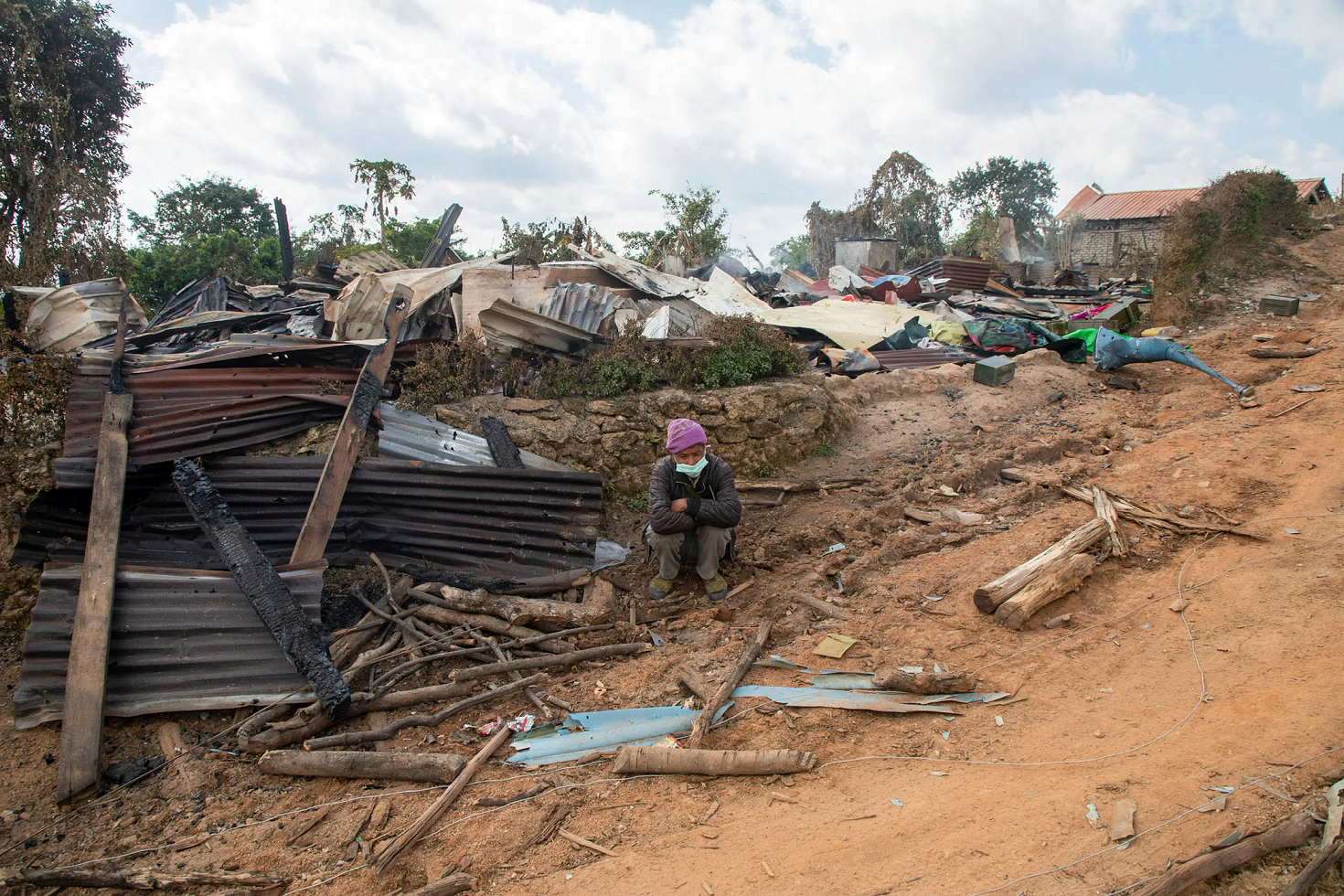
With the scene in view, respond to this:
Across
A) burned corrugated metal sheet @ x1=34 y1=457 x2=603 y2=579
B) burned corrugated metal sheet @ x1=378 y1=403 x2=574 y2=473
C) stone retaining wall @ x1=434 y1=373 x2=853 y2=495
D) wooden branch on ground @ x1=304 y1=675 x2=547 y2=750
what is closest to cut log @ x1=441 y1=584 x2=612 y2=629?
burned corrugated metal sheet @ x1=34 y1=457 x2=603 y2=579

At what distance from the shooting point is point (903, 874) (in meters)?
2.59

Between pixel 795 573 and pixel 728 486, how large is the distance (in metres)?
0.96

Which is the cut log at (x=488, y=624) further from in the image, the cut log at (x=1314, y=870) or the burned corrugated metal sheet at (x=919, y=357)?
the burned corrugated metal sheet at (x=919, y=357)

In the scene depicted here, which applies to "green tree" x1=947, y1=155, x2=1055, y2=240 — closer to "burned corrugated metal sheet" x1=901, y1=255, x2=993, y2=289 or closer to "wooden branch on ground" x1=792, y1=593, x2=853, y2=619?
"burned corrugated metal sheet" x1=901, y1=255, x2=993, y2=289

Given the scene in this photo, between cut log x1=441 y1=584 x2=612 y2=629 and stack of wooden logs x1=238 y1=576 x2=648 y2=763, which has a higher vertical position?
cut log x1=441 y1=584 x2=612 y2=629

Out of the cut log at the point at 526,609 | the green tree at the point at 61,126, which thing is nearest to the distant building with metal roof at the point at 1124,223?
the cut log at the point at 526,609

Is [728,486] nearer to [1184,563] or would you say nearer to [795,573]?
[795,573]

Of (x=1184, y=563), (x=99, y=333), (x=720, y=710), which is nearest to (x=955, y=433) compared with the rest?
(x=1184, y=563)

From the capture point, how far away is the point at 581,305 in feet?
30.2

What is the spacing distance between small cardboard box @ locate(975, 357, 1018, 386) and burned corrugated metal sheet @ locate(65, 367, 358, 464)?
870 cm

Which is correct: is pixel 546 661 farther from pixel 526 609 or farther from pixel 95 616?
pixel 95 616

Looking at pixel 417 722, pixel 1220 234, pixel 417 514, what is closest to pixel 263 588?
pixel 417 514

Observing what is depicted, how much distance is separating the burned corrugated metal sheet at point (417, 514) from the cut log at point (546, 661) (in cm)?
100

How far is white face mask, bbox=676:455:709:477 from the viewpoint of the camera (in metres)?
5.49
